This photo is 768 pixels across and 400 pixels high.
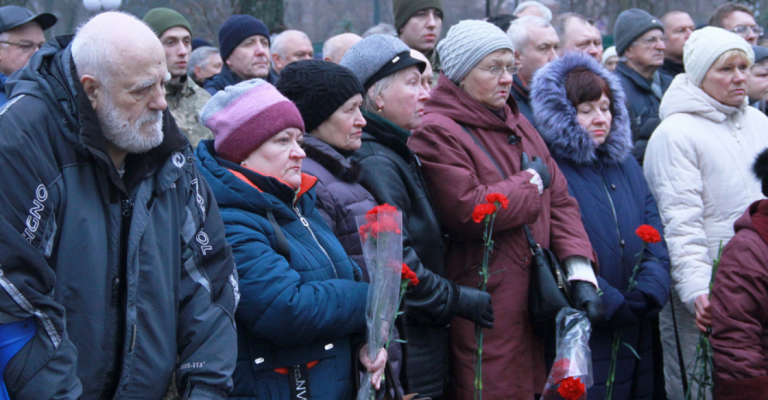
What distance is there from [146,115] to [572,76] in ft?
8.97

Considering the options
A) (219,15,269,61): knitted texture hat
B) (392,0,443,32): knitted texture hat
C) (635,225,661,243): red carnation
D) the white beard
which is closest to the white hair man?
the white beard

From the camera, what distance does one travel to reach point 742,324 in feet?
11.5

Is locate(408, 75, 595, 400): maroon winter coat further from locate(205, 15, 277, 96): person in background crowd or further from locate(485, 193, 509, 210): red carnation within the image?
locate(205, 15, 277, 96): person in background crowd

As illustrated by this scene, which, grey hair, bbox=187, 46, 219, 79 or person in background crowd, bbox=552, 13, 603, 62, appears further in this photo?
grey hair, bbox=187, 46, 219, 79

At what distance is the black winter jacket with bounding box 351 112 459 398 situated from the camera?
10.8ft

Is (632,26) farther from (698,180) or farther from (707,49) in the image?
(698,180)

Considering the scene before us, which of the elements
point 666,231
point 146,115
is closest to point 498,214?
point 666,231

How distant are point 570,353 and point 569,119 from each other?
1.39 metres

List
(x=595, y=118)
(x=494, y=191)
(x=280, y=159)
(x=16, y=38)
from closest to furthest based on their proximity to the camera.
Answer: (x=280, y=159) < (x=494, y=191) < (x=595, y=118) < (x=16, y=38)

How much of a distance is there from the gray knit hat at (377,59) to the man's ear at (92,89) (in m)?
1.59

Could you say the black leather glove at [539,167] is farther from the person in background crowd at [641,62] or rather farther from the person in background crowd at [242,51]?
the person in background crowd at [242,51]

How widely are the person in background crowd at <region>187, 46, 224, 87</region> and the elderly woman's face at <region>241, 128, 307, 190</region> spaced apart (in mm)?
4688

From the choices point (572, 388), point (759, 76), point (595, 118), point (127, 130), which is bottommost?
point (572, 388)

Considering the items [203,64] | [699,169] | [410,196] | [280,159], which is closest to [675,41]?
[699,169]
